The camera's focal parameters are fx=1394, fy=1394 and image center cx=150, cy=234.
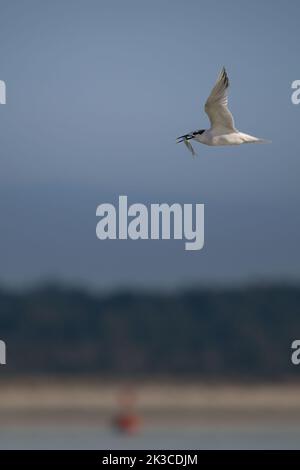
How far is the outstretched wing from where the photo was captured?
30.2 ft

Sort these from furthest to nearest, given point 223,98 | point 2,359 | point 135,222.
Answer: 1. point 2,359
2. point 135,222
3. point 223,98

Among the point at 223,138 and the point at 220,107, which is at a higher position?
the point at 220,107

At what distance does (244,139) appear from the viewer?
A: 366 inches

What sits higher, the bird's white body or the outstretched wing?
the outstretched wing

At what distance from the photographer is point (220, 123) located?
9.34 m

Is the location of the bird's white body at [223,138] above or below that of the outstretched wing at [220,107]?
below

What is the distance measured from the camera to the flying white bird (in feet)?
30.3

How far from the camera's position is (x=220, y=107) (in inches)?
366

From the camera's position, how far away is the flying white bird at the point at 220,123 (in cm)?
923

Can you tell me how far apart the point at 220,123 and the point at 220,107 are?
0.38ft

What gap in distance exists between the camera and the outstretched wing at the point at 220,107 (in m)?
9.22

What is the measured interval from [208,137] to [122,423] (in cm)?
228
